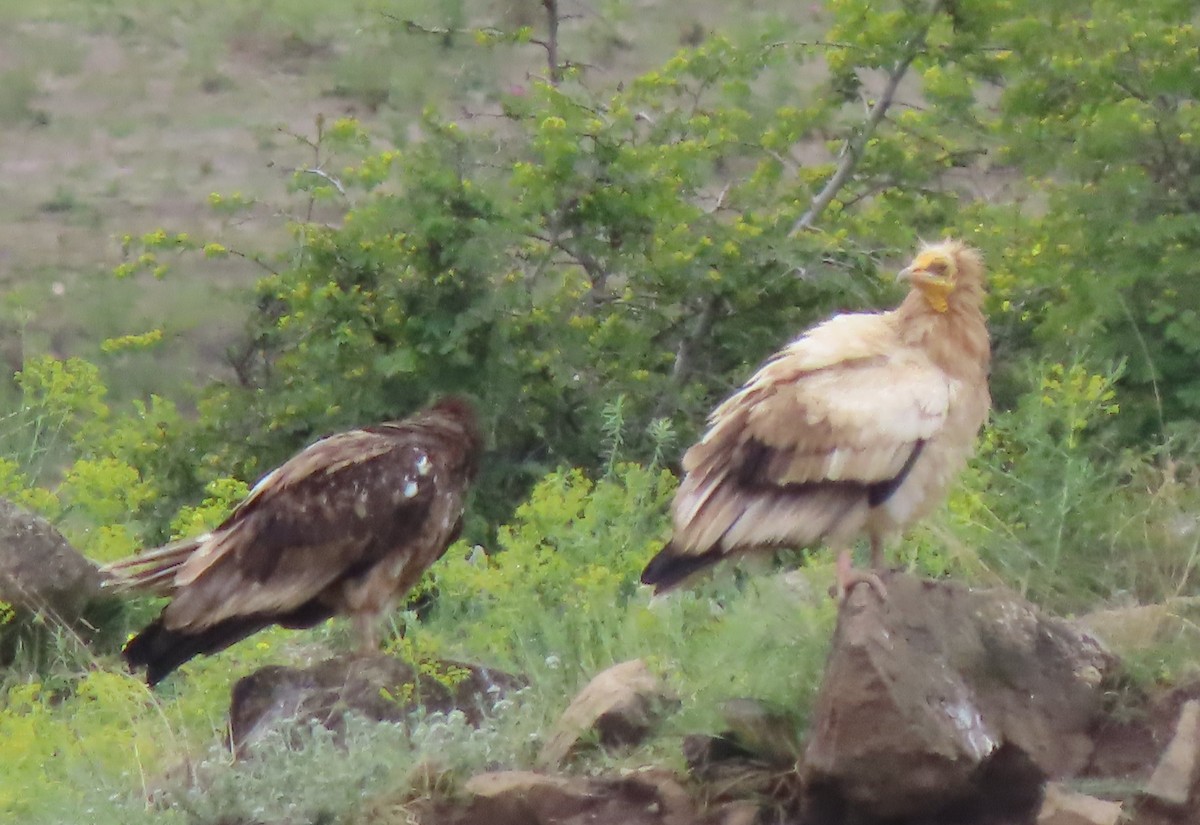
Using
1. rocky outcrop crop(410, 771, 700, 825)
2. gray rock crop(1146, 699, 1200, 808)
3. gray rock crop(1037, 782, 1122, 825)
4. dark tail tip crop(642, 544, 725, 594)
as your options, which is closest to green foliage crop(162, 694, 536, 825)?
rocky outcrop crop(410, 771, 700, 825)

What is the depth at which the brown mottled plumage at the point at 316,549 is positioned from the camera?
20.0 ft

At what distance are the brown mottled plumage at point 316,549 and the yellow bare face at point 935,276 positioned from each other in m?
2.00

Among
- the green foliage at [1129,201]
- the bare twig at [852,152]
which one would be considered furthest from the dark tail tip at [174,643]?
the bare twig at [852,152]

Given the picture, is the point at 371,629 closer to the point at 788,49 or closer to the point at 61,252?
the point at 788,49

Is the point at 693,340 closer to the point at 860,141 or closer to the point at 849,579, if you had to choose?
the point at 860,141

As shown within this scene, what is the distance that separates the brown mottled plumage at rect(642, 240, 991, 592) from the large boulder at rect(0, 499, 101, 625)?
12.7 feet

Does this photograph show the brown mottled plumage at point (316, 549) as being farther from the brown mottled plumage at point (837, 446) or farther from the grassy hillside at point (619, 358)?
the brown mottled plumage at point (837, 446)

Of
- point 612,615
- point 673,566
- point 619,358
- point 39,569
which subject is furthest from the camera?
point 619,358

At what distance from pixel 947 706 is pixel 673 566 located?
99 centimetres

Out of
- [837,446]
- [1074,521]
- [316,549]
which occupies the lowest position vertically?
[316,549]

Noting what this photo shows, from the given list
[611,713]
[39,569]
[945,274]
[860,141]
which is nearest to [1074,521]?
[945,274]

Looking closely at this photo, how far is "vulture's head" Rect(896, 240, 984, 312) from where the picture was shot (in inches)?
205

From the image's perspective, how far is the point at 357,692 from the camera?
18.3 feet

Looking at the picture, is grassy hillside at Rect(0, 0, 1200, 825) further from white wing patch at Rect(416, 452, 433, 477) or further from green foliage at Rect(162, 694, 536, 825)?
white wing patch at Rect(416, 452, 433, 477)
